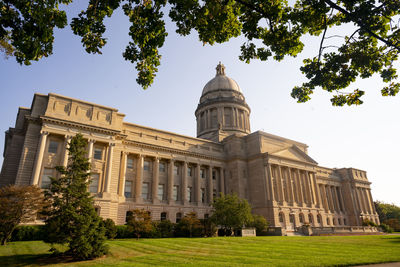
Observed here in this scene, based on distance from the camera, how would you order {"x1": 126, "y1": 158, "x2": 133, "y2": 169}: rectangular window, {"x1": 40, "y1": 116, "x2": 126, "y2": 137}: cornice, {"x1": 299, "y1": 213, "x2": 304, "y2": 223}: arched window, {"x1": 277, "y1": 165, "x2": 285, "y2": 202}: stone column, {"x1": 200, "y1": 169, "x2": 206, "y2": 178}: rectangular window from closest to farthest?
1. {"x1": 40, "y1": 116, "x2": 126, "y2": 137}: cornice
2. {"x1": 126, "y1": 158, "x2": 133, "y2": 169}: rectangular window
3. {"x1": 277, "y1": 165, "x2": 285, "y2": 202}: stone column
4. {"x1": 200, "y1": 169, "x2": 206, "y2": 178}: rectangular window
5. {"x1": 299, "y1": 213, "x2": 304, "y2": 223}: arched window

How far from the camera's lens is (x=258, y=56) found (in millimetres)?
9820

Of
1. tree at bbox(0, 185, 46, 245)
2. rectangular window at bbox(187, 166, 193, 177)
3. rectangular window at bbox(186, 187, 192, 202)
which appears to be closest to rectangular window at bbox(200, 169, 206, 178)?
rectangular window at bbox(187, 166, 193, 177)

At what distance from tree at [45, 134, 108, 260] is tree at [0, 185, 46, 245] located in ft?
21.4

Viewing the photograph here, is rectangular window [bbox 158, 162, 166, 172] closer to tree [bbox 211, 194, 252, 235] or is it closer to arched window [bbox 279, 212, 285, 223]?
tree [bbox 211, 194, 252, 235]

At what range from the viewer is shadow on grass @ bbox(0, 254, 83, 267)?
13.0 metres

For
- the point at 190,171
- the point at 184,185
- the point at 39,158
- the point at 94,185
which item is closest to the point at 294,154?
the point at 190,171

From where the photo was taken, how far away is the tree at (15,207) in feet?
66.4

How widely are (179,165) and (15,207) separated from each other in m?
27.5

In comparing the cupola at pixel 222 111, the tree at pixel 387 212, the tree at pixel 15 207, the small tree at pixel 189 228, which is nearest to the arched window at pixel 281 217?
the small tree at pixel 189 228

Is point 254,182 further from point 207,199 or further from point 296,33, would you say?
point 296,33

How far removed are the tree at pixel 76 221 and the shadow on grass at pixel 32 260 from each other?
20.9 inches

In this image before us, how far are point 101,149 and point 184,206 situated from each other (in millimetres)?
16350

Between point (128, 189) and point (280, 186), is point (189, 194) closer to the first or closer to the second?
point (128, 189)

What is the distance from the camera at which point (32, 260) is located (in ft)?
45.2
